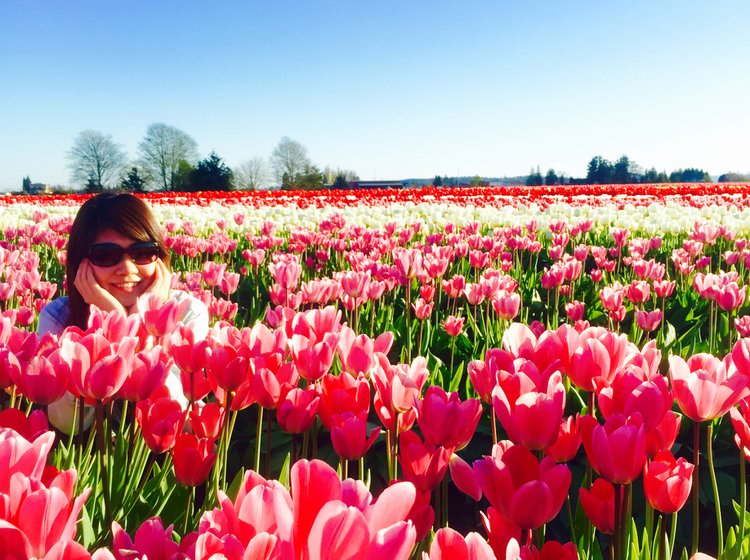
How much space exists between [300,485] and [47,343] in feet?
3.68

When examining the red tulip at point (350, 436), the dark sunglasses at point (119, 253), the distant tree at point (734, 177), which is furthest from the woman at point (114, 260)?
the distant tree at point (734, 177)

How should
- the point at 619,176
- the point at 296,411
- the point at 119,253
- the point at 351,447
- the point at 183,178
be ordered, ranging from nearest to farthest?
the point at 351,447, the point at 296,411, the point at 119,253, the point at 183,178, the point at 619,176

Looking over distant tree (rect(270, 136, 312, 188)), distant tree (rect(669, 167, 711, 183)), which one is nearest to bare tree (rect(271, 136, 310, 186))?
distant tree (rect(270, 136, 312, 188))

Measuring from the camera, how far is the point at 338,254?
6555 millimetres

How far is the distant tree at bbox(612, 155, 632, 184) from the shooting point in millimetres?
57219

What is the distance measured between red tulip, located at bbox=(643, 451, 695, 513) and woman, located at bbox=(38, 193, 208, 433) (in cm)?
231

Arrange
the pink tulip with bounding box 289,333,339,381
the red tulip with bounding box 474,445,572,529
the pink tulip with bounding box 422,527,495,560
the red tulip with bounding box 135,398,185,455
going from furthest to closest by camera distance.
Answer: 1. the pink tulip with bounding box 289,333,339,381
2. the red tulip with bounding box 135,398,185,455
3. the red tulip with bounding box 474,445,572,529
4. the pink tulip with bounding box 422,527,495,560

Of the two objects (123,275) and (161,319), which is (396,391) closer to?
(161,319)

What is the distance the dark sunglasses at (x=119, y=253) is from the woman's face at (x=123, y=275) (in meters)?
0.04

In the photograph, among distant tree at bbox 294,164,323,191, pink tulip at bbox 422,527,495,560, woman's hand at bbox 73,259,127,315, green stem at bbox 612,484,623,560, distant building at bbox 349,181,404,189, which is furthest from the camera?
distant tree at bbox 294,164,323,191

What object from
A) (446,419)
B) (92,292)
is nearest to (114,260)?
(92,292)

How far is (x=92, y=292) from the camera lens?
2939mm

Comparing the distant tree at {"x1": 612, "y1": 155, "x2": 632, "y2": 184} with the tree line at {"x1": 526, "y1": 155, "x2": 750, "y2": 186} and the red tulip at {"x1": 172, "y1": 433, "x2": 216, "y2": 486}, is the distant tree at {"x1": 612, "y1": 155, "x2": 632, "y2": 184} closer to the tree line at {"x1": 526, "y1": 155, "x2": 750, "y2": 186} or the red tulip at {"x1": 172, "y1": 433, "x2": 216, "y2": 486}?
the tree line at {"x1": 526, "y1": 155, "x2": 750, "y2": 186}

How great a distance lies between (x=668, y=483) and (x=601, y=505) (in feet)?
A: 0.48
